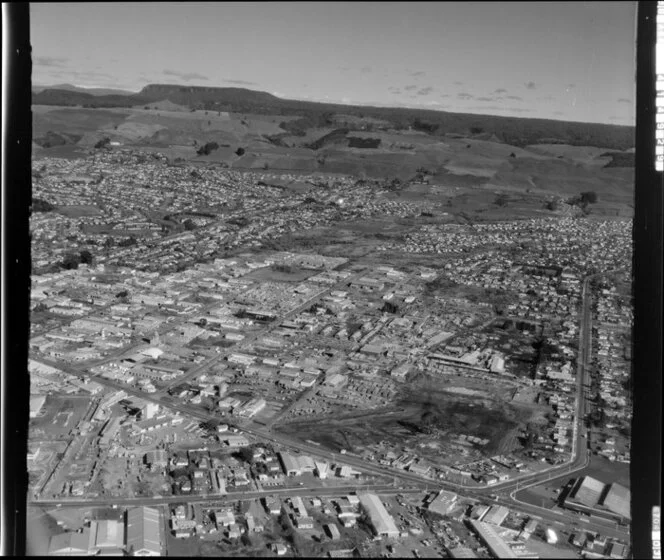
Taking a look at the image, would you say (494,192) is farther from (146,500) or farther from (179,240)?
(146,500)

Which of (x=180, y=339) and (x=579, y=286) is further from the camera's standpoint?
(x=180, y=339)

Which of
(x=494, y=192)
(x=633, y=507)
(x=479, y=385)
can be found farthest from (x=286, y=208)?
(x=633, y=507)

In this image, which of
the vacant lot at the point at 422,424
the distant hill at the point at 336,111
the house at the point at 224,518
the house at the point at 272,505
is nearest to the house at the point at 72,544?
the house at the point at 224,518

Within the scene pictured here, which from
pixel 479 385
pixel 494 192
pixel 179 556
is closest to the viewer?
pixel 179 556

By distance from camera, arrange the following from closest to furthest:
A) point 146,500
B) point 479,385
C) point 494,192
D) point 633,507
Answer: point 633,507, point 146,500, point 479,385, point 494,192

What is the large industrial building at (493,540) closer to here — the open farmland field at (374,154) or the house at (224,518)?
the house at (224,518)

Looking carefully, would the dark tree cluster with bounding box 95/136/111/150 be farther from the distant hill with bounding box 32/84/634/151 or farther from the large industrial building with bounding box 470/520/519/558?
the large industrial building with bounding box 470/520/519/558

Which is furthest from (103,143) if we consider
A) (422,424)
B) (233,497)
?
(422,424)
